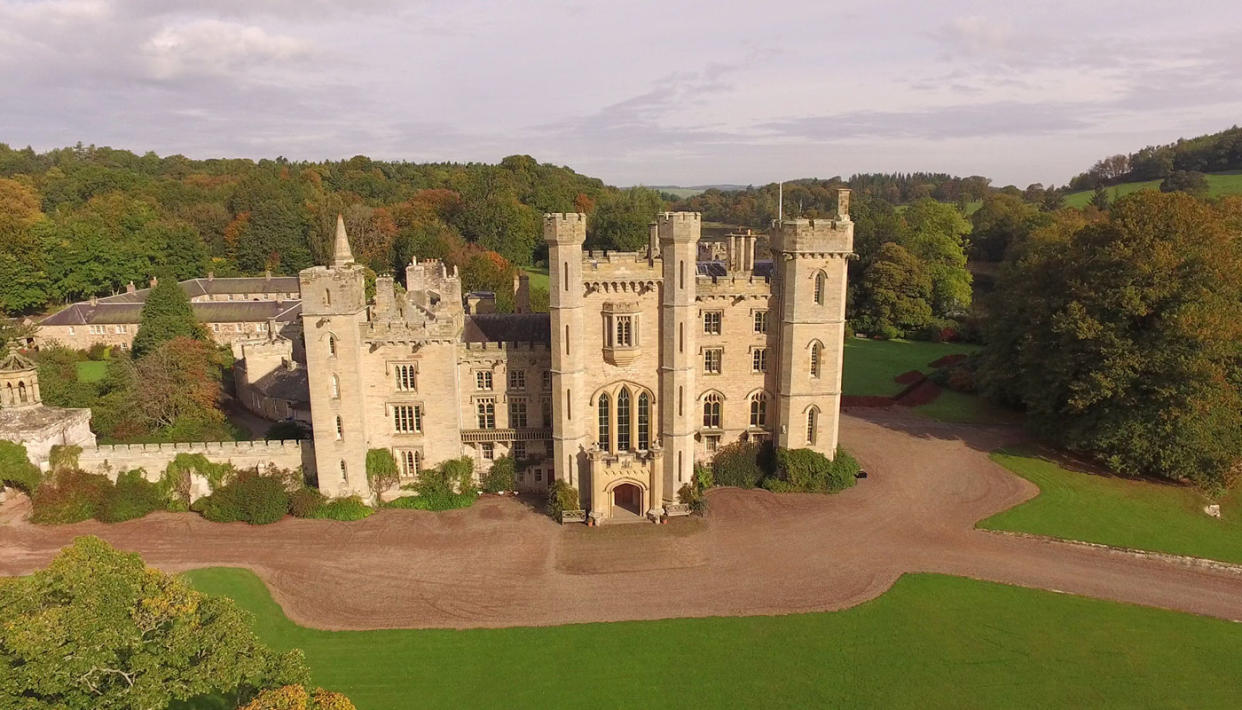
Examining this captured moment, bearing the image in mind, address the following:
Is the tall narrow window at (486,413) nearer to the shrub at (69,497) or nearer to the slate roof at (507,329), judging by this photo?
the slate roof at (507,329)

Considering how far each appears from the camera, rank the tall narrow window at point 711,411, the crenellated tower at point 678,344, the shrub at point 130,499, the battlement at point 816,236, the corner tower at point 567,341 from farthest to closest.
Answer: the tall narrow window at point 711,411, the battlement at point 816,236, the shrub at point 130,499, the crenellated tower at point 678,344, the corner tower at point 567,341

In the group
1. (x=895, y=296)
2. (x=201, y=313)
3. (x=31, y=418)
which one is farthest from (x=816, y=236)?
(x=201, y=313)

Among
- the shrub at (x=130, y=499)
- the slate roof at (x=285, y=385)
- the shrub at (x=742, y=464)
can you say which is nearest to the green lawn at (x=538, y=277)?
the slate roof at (x=285, y=385)

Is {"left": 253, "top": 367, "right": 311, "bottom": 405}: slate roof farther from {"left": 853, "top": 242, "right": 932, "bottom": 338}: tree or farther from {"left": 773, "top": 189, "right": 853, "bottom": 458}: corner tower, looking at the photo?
{"left": 853, "top": 242, "right": 932, "bottom": 338}: tree

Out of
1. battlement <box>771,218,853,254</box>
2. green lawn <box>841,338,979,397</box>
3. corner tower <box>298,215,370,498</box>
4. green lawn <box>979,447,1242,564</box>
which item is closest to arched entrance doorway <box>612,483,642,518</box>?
corner tower <box>298,215,370,498</box>

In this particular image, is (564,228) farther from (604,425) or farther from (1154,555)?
(1154,555)

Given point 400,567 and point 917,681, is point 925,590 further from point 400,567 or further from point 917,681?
point 400,567
